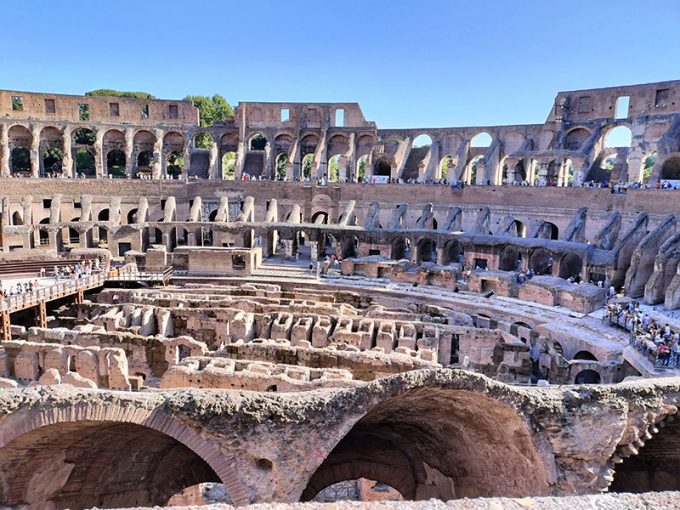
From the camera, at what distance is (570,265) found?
24641mm

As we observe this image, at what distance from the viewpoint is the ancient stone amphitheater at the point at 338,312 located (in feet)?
24.2

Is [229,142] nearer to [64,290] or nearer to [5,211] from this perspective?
[5,211]

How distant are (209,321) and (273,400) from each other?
12035mm

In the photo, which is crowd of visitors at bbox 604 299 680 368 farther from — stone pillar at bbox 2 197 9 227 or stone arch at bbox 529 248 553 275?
stone pillar at bbox 2 197 9 227

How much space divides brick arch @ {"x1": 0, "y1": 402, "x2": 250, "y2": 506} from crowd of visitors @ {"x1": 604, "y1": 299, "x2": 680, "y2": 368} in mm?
12733

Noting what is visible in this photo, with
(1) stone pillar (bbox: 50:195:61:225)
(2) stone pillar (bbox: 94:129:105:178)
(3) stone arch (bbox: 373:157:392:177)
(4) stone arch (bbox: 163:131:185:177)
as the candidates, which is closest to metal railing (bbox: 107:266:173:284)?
(1) stone pillar (bbox: 50:195:61:225)

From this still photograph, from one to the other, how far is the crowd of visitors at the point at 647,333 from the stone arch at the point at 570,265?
13.8ft

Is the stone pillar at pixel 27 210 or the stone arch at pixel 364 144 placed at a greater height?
the stone arch at pixel 364 144

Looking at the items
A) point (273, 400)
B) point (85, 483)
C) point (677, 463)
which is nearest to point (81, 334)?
point (85, 483)

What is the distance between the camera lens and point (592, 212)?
2681cm

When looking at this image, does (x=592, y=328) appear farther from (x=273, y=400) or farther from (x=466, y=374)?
(x=273, y=400)

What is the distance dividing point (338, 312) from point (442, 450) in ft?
31.8

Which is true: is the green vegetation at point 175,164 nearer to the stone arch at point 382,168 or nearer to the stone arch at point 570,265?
the stone arch at point 382,168

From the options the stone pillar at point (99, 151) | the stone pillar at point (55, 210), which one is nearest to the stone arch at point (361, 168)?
the stone pillar at point (99, 151)
